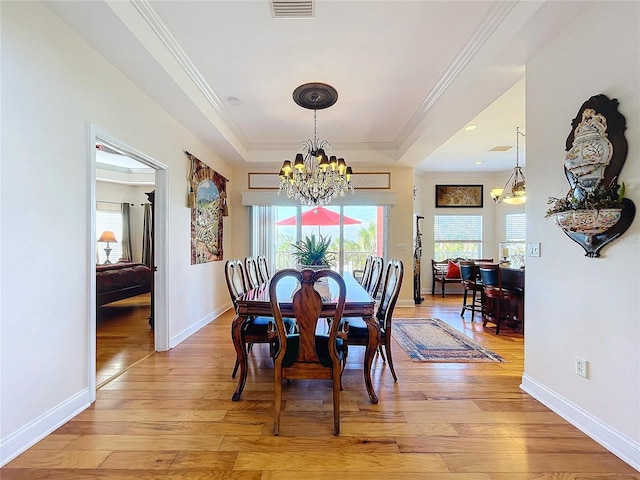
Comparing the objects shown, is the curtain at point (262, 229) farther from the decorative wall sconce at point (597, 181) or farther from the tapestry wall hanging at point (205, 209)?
the decorative wall sconce at point (597, 181)

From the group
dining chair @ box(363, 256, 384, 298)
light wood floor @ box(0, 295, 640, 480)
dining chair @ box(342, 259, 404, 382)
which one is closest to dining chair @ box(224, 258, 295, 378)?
light wood floor @ box(0, 295, 640, 480)

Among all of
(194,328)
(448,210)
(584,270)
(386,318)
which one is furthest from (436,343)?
(448,210)

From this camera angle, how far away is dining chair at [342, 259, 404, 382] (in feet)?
8.17

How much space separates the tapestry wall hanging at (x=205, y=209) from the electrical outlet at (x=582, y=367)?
3.98m

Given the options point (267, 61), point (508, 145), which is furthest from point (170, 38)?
point (508, 145)

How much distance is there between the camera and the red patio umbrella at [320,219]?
5879mm

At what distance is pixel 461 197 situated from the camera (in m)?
7.36

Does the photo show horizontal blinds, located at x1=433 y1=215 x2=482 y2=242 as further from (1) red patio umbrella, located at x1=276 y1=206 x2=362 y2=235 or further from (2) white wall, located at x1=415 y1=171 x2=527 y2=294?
(1) red patio umbrella, located at x1=276 y1=206 x2=362 y2=235

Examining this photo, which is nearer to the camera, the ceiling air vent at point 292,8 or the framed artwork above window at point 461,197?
the ceiling air vent at point 292,8

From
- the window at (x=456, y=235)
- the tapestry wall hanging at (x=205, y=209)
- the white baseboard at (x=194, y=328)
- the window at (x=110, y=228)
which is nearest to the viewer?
the white baseboard at (x=194, y=328)

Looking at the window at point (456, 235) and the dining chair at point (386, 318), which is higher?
the window at point (456, 235)

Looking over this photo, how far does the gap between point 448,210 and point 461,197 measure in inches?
17.0

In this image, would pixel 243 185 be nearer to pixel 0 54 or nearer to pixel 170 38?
pixel 170 38

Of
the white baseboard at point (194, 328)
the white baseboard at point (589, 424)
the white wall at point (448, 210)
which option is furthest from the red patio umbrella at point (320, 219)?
the white baseboard at point (589, 424)
